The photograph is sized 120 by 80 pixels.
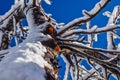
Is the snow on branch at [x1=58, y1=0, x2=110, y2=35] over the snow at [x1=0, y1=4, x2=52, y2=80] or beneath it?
over

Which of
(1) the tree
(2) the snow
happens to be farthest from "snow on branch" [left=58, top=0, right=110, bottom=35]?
(2) the snow

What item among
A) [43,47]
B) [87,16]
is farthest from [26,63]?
[87,16]

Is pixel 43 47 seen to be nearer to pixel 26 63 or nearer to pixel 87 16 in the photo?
pixel 26 63

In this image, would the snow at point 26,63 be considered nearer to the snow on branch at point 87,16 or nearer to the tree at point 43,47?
the tree at point 43,47

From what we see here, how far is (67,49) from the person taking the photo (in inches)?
133

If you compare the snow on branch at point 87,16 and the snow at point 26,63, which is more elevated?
the snow on branch at point 87,16

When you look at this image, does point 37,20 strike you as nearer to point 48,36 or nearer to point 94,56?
point 48,36

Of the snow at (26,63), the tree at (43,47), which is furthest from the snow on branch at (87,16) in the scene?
the snow at (26,63)

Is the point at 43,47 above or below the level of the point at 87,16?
below

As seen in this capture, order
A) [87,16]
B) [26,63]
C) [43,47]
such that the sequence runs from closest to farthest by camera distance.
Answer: [26,63]
[43,47]
[87,16]

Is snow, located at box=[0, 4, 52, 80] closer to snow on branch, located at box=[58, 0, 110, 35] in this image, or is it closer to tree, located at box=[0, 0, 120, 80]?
tree, located at box=[0, 0, 120, 80]

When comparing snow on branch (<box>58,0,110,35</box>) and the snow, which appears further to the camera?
snow on branch (<box>58,0,110,35</box>)

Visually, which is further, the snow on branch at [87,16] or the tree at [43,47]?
the snow on branch at [87,16]

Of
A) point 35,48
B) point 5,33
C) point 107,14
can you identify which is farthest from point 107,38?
point 35,48
